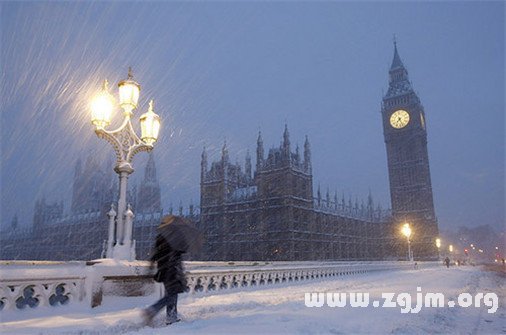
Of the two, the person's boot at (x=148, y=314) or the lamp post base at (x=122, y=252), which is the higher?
the lamp post base at (x=122, y=252)

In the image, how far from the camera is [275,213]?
1865 inches

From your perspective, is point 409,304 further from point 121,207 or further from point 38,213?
point 38,213

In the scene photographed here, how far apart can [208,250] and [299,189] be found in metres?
16.0

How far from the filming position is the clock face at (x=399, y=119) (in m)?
79.9

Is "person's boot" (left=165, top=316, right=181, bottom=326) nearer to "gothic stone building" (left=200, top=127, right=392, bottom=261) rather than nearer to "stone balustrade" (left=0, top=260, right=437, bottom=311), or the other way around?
"stone balustrade" (left=0, top=260, right=437, bottom=311)

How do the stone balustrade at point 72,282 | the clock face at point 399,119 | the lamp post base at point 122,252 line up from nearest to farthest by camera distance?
the stone balustrade at point 72,282, the lamp post base at point 122,252, the clock face at point 399,119

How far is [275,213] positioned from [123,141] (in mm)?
39901

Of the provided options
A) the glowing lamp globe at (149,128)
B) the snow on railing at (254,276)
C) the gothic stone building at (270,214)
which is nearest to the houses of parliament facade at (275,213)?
the gothic stone building at (270,214)

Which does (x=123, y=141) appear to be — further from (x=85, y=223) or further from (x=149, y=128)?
(x=85, y=223)

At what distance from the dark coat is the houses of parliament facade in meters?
40.0

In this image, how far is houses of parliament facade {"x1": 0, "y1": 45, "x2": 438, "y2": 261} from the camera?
4772 cm

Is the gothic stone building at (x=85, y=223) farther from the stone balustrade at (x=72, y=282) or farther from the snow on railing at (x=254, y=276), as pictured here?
the stone balustrade at (x=72, y=282)

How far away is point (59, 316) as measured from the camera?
19.1 feet

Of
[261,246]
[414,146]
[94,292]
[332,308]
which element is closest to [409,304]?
[332,308]
